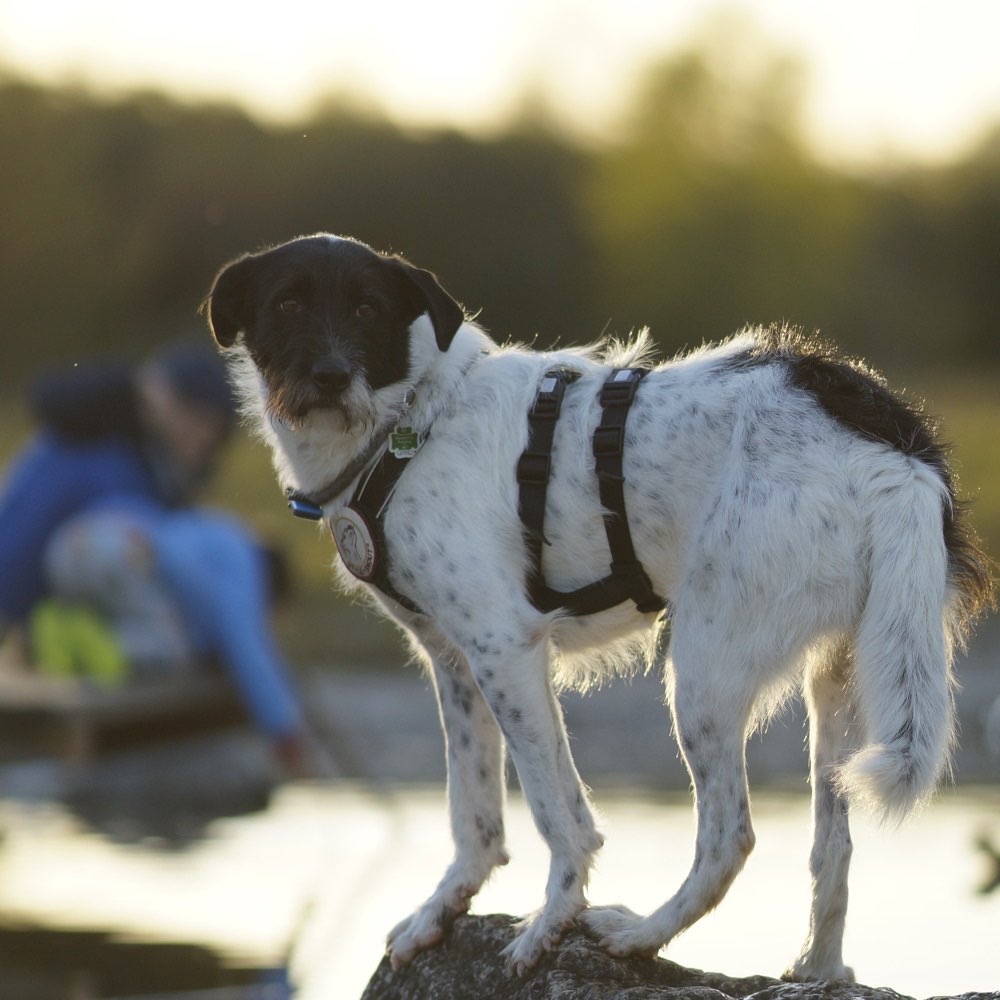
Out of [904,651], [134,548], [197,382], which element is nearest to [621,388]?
[904,651]

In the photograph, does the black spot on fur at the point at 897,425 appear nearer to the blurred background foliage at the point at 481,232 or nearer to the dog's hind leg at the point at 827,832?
the dog's hind leg at the point at 827,832

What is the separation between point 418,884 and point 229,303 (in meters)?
3.79

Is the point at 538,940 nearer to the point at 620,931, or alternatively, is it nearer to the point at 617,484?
the point at 620,931

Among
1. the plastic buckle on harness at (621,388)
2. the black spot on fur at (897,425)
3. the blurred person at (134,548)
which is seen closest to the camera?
the black spot on fur at (897,425)

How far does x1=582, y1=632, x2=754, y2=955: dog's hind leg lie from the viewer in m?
4.83

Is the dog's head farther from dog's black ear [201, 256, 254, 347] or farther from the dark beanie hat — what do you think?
the dark beanie hat

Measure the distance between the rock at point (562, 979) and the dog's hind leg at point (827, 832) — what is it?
0.61ft

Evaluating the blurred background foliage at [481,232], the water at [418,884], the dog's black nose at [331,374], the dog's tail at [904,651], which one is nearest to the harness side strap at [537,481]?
the dog's black nose at [331,374]

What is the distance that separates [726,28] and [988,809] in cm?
4673

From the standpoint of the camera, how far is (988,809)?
9.76 meters

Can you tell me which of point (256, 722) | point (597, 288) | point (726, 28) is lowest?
point (256, 722)

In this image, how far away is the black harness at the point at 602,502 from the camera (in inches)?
196

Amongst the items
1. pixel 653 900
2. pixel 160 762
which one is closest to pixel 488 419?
pixel 653 900

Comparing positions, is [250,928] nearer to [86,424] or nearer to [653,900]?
[653,900]
